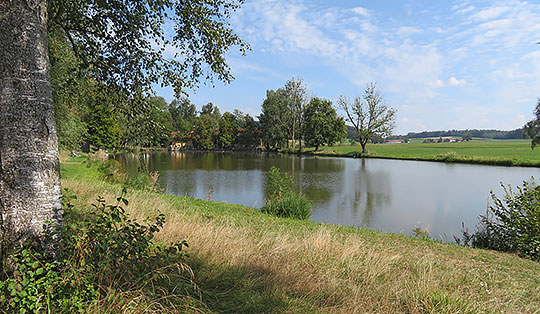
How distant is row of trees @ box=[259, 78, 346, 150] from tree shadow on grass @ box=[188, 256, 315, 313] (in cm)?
5154

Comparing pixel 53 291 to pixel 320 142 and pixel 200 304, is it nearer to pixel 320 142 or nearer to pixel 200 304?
pixel 200 304

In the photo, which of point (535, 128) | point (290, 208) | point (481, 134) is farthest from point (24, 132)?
point (481, 134)

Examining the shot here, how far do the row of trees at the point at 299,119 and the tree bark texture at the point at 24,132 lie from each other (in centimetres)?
5259

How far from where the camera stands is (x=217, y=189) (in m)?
16.9

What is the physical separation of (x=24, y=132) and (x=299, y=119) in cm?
5813

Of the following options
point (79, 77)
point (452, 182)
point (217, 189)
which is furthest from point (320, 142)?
point (79, 77)

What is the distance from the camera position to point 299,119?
195ft

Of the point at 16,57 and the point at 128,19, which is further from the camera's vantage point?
the point at 128,19

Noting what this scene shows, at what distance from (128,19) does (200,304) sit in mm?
4177

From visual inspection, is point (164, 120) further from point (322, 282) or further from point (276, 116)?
point (276, 116)

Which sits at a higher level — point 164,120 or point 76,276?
point 164,120

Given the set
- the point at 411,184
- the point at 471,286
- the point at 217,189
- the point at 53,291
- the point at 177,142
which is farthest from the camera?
the point at 177,142

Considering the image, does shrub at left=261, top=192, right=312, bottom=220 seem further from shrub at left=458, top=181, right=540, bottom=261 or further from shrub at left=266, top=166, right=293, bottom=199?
shrub at left=458, top=181, right=540, bottom=261

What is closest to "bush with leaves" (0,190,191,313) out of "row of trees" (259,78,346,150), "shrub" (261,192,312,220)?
"shrub" (261,192,312,220)
